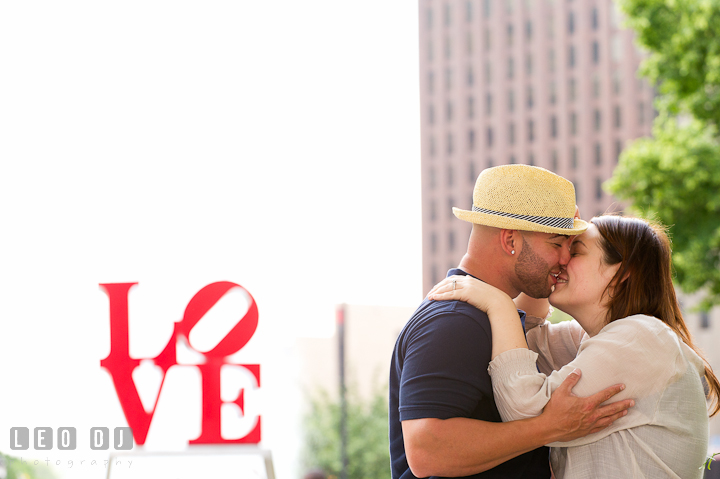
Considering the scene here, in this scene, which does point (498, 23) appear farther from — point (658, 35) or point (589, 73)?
point (658, 35)

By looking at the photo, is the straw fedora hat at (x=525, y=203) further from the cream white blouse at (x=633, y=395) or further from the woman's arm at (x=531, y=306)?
the woman's arm at (x=531, y=306)

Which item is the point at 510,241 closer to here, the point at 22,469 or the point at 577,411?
the point at 577,411

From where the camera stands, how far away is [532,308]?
2.64 meters

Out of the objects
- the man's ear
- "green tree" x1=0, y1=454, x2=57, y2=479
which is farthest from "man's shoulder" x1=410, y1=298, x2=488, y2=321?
"green tree" x1=0, y1=454, x2=57, y2=479

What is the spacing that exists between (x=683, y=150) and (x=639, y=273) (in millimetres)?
7232

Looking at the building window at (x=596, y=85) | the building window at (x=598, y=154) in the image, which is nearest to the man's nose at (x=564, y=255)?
the building window at (x=598, y=154)

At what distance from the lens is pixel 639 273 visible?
2162mm

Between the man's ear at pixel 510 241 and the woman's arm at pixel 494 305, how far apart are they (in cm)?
16

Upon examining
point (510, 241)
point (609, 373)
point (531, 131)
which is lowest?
point (609, 373)

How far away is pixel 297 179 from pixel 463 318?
1827cm

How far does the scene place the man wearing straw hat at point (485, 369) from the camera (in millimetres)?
1839

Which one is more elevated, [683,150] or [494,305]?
[683,150]

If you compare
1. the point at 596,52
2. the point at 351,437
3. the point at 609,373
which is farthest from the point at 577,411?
the point at 596,52

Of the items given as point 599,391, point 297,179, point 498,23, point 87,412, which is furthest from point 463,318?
point 498,23
